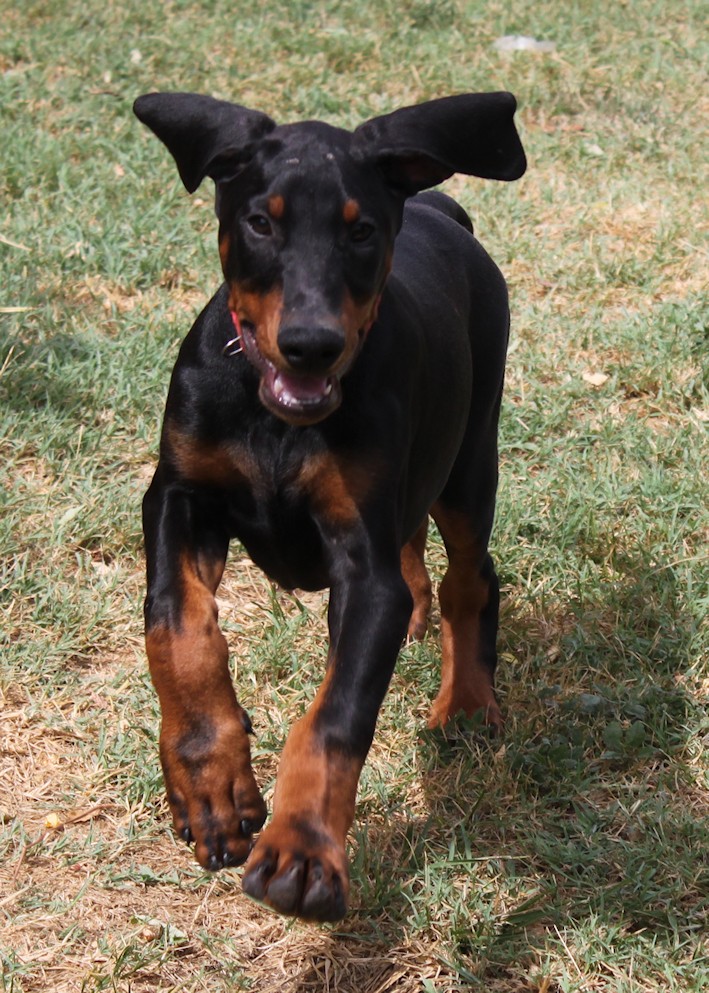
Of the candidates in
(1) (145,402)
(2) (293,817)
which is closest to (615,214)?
(1) (145,402)

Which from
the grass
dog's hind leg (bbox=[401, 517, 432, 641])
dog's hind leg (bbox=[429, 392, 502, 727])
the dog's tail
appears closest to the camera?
the grass

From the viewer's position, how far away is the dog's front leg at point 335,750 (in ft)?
8.55

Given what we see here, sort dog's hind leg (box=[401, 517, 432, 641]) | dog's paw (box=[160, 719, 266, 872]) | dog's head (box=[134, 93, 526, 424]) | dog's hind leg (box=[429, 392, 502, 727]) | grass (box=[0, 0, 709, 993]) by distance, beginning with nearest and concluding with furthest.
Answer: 1. dog's paw (box=[160, 719, 266, 872])
2. dog's head (box=[134, 93, 526, 424])
3. grass (box=[0, 0, 709, 993])
4. dog's hind leg (box=[429, 392, 502, 727])
5. dog's hind leg (box=[401, 517, 432, 641])

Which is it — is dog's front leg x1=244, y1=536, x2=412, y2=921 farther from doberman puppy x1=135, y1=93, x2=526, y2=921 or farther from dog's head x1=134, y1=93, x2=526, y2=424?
dog's head x1=134, y1=93, x2=526, y2=424

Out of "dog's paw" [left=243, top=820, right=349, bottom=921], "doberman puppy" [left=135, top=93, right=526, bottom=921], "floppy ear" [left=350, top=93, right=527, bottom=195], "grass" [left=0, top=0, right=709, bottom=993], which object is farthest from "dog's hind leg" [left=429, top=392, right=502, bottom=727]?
"dog's paw" [left=243, top=820, right=349, bottom=921]

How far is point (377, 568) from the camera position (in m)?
3.05

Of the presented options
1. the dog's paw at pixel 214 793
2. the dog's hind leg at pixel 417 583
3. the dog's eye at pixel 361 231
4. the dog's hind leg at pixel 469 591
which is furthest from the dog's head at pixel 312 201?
the dog's hind leg at pixel 417 583

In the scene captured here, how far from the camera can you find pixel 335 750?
2.80 meters

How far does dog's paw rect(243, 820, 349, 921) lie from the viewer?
2586mm

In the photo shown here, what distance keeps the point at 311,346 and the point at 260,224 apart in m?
0.36

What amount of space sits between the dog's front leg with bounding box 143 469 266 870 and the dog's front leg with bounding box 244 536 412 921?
138 millimetres

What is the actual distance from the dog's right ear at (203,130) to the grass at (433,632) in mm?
1677

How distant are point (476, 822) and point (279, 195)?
5.90 ft

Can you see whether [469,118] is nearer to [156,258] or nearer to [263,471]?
[263,471]
